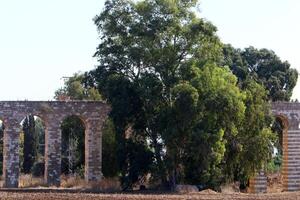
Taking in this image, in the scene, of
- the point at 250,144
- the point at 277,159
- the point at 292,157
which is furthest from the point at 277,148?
the point at 250,144

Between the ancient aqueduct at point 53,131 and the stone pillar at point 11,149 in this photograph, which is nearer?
the stone pillar at point 11,149

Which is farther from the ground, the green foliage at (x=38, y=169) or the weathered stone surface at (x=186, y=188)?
the green foliage at (x=38, y=169)

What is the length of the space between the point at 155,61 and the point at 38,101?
7523 millimetres

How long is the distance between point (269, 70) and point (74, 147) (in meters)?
19.0

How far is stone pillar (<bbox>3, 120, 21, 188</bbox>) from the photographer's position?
46.8m

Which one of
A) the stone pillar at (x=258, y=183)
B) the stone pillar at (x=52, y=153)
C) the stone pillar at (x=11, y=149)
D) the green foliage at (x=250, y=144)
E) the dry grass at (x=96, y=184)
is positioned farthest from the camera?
the stone pillar at (x=258, y=183)

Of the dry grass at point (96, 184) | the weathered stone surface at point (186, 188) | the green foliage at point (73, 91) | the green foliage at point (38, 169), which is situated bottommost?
the weathered stone surface at point (186, 188)

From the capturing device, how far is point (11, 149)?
47.1m

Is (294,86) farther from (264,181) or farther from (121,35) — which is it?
(121,35)

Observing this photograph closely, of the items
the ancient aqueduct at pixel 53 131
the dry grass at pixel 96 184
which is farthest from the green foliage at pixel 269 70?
the dry grass at pixel 96 184

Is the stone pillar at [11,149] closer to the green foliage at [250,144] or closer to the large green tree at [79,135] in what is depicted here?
the large green tree at [79,135]

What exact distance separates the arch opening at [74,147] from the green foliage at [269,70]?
48.4 feet

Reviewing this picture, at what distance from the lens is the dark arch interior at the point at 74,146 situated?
54.4 m

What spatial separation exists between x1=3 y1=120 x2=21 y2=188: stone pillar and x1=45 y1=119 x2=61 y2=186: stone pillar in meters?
1.71
